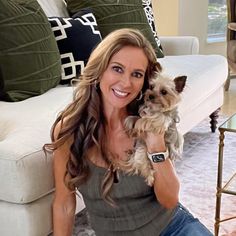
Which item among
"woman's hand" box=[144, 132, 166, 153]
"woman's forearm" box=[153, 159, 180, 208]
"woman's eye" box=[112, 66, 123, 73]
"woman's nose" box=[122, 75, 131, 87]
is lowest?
"woman's forearm" box=[153, 159, 180, 208]

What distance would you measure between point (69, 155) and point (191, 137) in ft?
6.80

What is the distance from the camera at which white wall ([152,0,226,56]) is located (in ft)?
16.0

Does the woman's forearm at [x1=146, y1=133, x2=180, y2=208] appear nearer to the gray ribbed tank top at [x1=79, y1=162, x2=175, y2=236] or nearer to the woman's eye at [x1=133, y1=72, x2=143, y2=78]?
the gray ribbed tank top at [x1=79, y1=162, x2=175, y2=236]

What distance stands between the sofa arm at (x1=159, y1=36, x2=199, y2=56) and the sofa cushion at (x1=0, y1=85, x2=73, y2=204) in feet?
6.46

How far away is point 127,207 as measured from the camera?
4.85 ft

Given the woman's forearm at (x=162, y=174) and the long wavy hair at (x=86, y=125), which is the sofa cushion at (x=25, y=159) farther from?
the woman's forearm at (x=162, y=174)

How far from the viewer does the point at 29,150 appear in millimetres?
1547

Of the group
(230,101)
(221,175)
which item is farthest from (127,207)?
(230,101)

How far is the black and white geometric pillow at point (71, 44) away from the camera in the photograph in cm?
252

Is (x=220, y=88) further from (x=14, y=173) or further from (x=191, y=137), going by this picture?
(x=14, y=173)

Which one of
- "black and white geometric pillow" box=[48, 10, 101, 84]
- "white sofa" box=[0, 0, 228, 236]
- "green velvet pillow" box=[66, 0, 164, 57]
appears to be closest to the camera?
"white sofa" box=[0, 0, 228, 236]

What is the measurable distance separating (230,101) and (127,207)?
3.18 metres

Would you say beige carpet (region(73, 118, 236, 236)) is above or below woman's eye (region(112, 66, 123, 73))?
below

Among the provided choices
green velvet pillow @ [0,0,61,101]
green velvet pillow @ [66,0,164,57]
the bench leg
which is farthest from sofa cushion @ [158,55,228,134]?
green velvet pillow @ [0,0,61,101]
